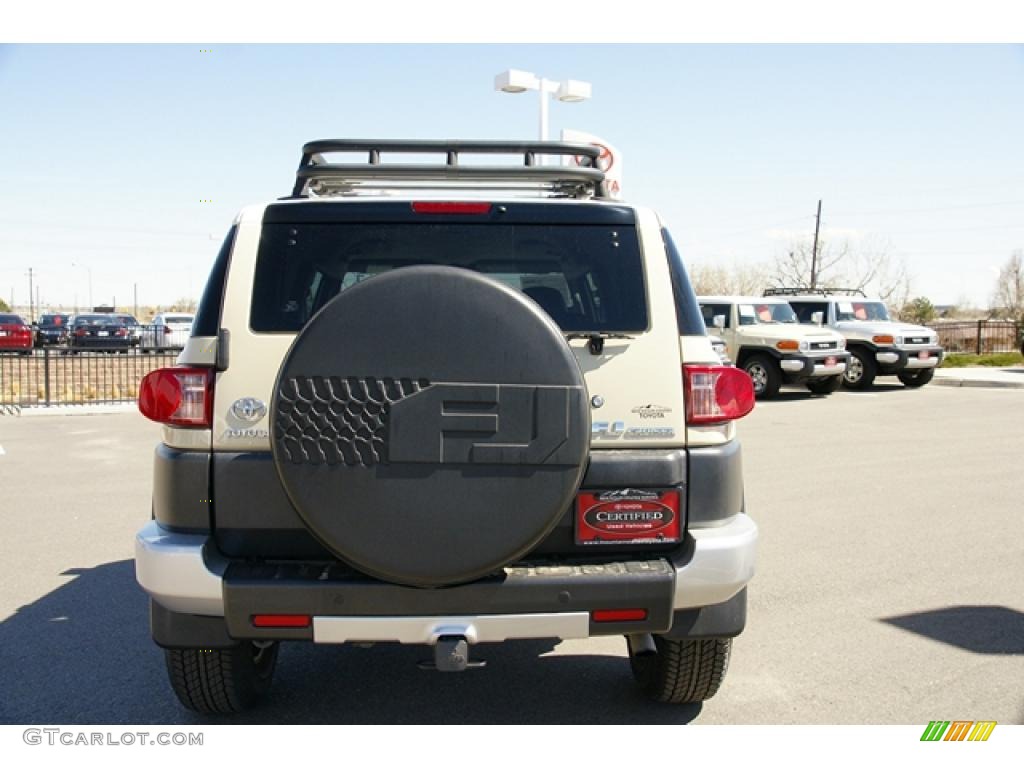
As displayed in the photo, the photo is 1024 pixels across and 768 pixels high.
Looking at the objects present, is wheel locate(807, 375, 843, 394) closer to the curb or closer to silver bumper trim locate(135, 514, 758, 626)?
the curb

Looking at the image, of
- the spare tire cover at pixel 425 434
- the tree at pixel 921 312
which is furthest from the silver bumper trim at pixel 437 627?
the tree at pixel 921 312

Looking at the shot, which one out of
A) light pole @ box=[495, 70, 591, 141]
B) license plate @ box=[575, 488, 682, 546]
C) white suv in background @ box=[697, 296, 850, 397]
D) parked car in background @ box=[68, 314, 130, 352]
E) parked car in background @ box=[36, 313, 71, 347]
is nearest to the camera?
license plate @ box=[575, 488, 682, 546]

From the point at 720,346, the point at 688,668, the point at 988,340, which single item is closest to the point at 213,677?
the point at 688,668

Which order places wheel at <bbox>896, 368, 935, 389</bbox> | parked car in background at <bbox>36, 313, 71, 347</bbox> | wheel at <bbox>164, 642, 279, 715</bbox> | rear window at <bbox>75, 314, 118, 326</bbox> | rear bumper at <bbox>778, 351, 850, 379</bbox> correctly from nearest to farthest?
wheel at <bbox>164, 642, 279, 715</bbox>
rear bumper at <bbox>778, 351, 850, 379</bbox>
wheel at <bbox>896, 368, 935, 389</bbox>
rear window at <bbox>75, 314, 118, 326</bbox>
parked car in background at <bbox>36, 313, 71, 347</bbox>

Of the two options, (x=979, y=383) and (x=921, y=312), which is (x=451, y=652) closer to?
(x=979, y=383)

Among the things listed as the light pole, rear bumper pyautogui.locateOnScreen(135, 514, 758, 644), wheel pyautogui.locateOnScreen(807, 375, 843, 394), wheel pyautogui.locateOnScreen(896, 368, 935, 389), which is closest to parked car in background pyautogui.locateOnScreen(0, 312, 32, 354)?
the light pole

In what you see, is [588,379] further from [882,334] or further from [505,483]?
[882,334]

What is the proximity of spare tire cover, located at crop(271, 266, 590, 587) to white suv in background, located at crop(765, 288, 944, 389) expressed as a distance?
19592 mm

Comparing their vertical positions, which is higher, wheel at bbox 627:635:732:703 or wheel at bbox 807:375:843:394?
wheel at bbox 627:635:732:703

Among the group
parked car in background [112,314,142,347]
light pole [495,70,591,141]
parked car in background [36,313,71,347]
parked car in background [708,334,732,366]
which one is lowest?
parked car in background [36,313,71,347]

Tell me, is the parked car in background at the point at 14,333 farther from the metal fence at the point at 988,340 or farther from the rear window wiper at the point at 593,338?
the rear window wiper at the point at 593,338

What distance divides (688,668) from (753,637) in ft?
4.19

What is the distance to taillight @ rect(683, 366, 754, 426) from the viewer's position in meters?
A: 3.55

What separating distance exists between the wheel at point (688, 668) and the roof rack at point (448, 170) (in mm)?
1878
